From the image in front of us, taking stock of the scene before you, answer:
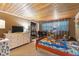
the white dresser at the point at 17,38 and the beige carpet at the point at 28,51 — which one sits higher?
the white dresser at the point at 17,38

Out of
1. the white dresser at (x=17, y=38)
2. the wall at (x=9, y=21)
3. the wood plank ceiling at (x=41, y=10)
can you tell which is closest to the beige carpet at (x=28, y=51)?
the white dresser at (x=17, y=38)

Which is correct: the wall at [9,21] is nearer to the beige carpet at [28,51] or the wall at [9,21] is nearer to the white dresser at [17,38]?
the white dresser at [17,38]

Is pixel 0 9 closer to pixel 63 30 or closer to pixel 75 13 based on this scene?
pixel 63 30

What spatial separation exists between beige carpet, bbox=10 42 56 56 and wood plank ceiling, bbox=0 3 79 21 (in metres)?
0.58

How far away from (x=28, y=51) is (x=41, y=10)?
0.86 m

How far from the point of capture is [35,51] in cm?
215

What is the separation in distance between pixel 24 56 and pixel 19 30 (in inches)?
20.7

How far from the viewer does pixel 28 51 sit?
212cm

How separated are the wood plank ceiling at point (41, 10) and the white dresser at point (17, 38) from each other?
0.37 m

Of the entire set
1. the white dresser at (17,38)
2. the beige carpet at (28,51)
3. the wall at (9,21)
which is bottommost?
the beige carpet at (28,51)

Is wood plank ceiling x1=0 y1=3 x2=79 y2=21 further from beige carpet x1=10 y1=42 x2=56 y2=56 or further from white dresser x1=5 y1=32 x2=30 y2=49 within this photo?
beige carpet x1=10 y1=42 x2=56 y2=56

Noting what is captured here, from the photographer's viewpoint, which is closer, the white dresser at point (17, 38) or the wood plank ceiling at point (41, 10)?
the wood plank ceiling at point (41, 10)

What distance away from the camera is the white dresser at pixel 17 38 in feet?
7.03

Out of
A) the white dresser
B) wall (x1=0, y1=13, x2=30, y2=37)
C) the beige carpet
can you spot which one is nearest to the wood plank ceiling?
wall (x1=0, y1=13, x2=30, y2=37)
